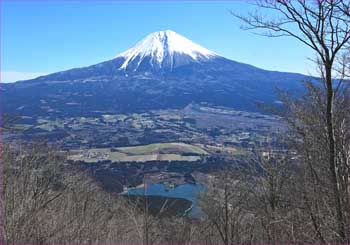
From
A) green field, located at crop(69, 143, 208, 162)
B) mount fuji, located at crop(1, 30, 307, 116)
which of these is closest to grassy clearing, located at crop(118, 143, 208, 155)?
green field, located at crop(69, 143, 208, 162)

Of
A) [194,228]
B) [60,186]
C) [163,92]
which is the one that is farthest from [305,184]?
[163,92]

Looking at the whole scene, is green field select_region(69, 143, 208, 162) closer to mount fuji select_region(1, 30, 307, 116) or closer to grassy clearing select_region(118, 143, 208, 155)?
grassy clearing select_region(118, 143, 208, 155)

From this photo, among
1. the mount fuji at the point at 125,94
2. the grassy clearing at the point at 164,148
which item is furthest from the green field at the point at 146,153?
the mount fuji at the point at 125,94

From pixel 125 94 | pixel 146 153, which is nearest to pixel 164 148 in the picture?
pixel 146 153

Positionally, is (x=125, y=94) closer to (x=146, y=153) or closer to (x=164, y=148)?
(x=164, y=148)

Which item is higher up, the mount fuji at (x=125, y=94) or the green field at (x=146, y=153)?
the mount fuji at (x=125, y=94)

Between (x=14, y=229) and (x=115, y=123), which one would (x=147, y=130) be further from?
(x=14, y=229)

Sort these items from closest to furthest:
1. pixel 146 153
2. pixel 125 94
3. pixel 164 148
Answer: pixel 146 153
pixel 164 148
pixel 125 94

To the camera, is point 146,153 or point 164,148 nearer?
point 146,153

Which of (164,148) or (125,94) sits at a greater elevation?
(125,94)

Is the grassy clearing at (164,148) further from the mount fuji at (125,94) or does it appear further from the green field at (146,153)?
the mount fuji at (125,94)

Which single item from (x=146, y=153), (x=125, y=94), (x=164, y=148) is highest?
(x=125, y=94)
